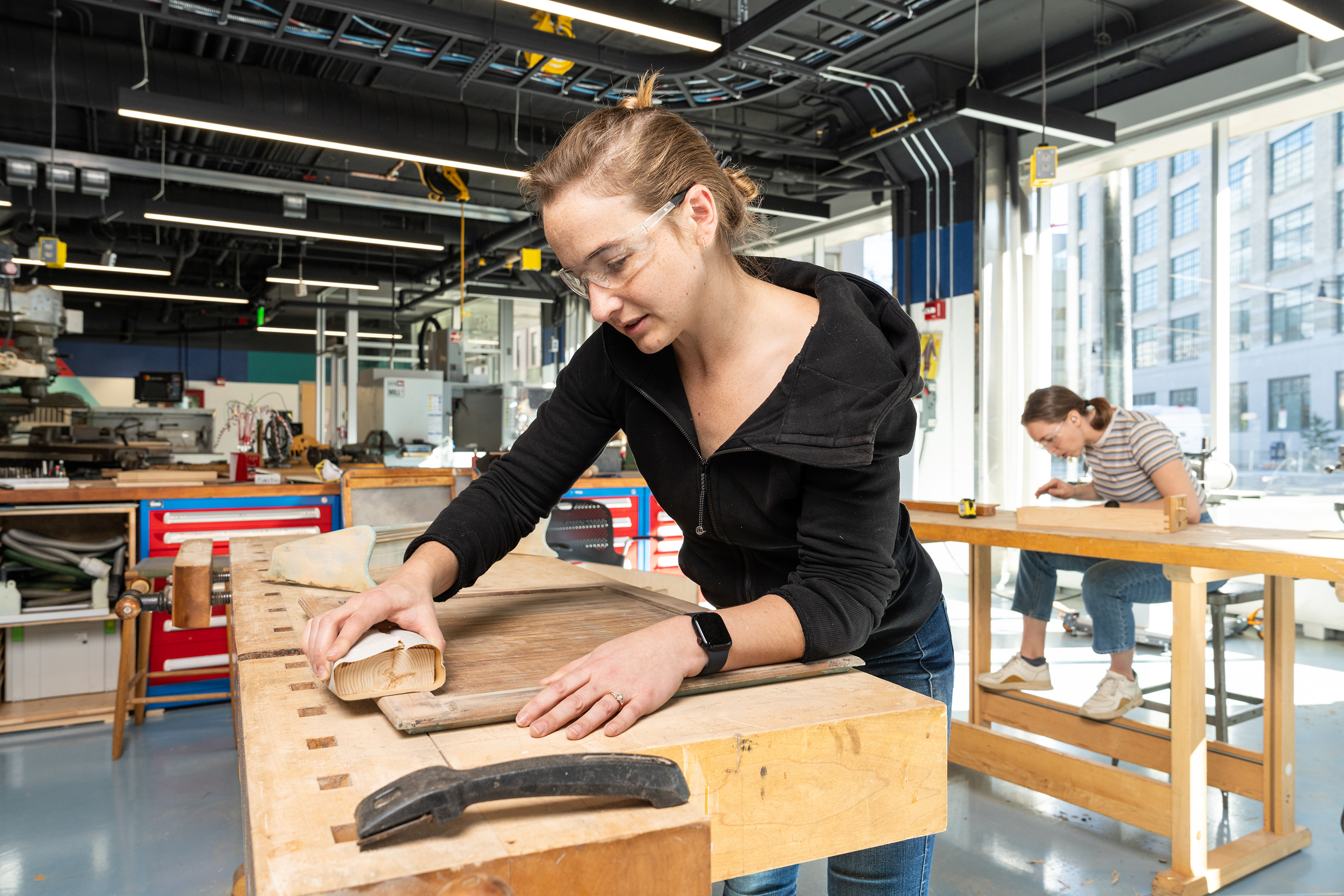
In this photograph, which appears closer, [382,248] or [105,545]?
[105,545]

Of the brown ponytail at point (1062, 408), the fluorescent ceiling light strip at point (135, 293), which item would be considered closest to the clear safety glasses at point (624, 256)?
the brown ponytail at point (1062, 408)

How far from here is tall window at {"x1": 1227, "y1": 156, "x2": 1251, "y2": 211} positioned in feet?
16.7

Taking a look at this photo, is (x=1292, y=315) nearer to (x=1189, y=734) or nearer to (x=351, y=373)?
(x=1189, y=734)

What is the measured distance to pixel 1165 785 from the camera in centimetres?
230

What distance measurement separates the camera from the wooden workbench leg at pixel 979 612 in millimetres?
3168

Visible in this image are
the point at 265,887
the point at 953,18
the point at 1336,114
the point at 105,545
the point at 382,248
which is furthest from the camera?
the point at 382,248

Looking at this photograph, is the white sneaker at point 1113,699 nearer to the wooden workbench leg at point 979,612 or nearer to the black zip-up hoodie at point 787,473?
the wooden workbench leg at point 979,612

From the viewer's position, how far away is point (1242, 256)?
5082 millimetres

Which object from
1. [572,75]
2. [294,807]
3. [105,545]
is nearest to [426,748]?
[294,807]

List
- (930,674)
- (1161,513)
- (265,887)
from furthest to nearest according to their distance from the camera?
(1161,513), (930,674), (265,887)

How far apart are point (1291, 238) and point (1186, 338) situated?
774 millimetres

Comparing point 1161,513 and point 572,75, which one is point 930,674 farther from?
point 572,75

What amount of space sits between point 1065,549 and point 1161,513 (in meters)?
0.31

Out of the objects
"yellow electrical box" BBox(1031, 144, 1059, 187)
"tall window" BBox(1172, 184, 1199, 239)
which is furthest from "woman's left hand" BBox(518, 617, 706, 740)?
"tall window" BBox(1172, 184, 1199, 239)
